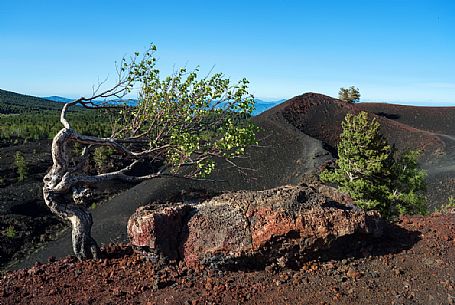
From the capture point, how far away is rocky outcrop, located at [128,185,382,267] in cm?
772

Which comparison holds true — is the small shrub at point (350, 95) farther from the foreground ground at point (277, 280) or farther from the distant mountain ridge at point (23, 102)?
the distant mountain ridge at point (23, 102)

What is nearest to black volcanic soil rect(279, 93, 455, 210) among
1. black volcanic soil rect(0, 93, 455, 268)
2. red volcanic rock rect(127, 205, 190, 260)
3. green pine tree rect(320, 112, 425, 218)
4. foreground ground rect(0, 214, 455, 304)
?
black volcanic soil rect(0, 93, 455, 268)

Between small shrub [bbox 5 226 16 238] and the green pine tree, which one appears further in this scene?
→ small shrub [bbox 5 226 16 238]

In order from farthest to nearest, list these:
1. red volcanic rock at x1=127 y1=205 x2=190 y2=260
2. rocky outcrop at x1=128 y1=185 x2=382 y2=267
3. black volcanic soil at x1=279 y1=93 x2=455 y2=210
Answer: black volcanic soil at x1=279 y1=93 x2=455 y2=210 → red volcanic rock at x1=127 y1=205 x2=190 y2=260 → rocky outcrop at x1=128 y1=185 x2=382 y2=267

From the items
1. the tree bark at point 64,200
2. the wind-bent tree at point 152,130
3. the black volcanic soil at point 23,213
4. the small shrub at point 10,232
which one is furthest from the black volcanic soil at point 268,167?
the tree bark at point 64,200

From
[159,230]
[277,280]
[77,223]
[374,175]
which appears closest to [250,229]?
[277,280]

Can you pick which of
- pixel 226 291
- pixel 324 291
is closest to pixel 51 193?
pixel 226 291

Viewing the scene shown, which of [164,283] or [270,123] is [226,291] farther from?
[270,123]

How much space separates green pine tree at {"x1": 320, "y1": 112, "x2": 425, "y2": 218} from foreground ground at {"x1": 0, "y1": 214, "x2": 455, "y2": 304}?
834 centimetres

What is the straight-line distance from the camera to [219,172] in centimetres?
3180

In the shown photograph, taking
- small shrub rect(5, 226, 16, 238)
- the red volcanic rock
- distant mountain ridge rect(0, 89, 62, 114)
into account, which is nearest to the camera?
the red volcanic rock

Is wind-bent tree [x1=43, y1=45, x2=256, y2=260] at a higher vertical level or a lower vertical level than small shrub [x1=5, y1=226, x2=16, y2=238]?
higher

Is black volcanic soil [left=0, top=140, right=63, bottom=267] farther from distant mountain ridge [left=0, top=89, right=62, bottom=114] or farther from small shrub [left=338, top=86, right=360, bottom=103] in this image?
distant mountain ridge [left=0, top=89, right=62, bottom=114]

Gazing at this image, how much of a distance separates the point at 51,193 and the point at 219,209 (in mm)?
4392
